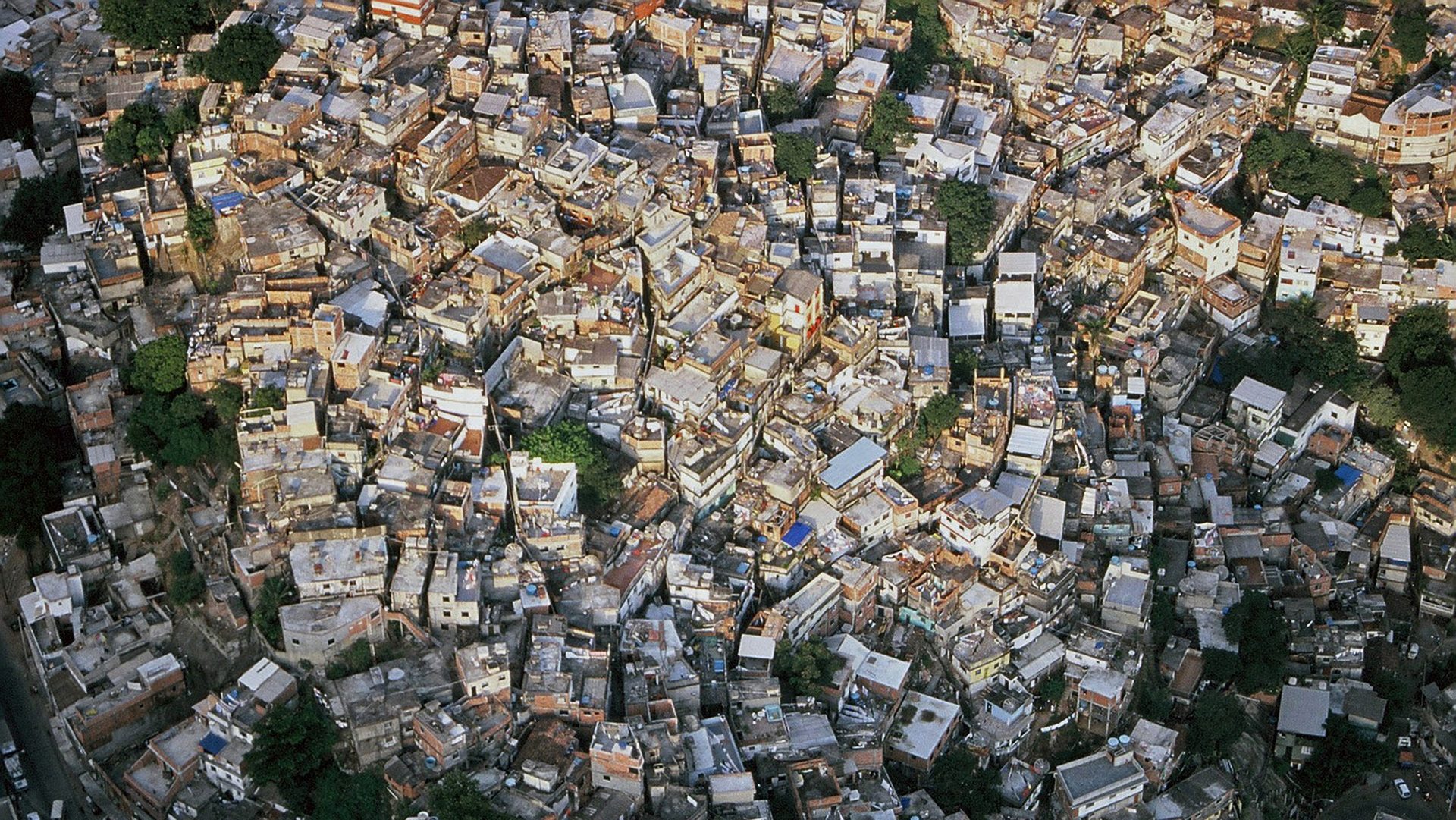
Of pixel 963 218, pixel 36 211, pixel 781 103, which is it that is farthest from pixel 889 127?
pixel 36 211

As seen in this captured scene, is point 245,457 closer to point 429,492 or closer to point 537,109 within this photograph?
point 429,492

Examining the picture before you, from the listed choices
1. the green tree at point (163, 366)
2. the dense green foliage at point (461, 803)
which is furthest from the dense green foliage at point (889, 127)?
the dense green foliage at point (461, 803)

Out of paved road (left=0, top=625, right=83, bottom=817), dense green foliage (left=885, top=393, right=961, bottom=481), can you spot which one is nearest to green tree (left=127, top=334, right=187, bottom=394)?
paved road (left=0, top=625, right=83, bottom=817)

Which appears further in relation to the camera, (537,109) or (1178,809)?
(537,109)

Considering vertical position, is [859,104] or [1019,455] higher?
[859,104]

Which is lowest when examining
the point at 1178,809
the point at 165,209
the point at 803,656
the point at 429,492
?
the point at 1178,809

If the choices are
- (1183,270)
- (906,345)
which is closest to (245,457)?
(906,345)

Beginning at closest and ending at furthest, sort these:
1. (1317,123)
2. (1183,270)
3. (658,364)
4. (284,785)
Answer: (284,785) < (658,364) < (1183,270) < (1317,123)

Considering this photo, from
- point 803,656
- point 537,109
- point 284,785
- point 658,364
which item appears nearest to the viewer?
point 284,785
